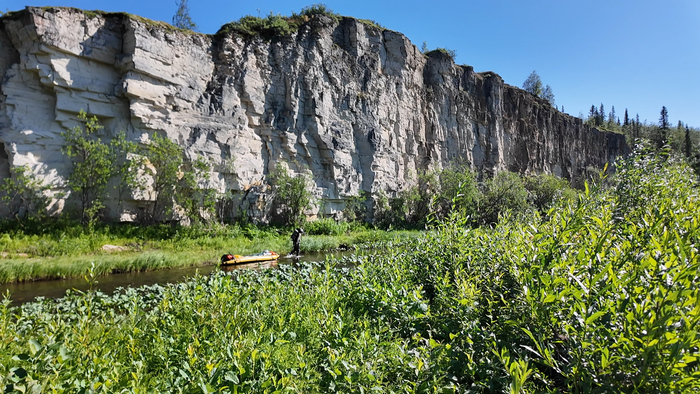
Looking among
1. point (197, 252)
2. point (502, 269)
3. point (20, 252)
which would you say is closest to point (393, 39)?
point (197, 252)

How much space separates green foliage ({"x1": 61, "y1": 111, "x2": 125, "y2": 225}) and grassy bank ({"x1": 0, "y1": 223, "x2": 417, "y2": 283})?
6.01ft

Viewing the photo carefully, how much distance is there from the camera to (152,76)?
77.6ft

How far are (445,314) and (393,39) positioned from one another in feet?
140

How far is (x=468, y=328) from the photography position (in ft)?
10.6

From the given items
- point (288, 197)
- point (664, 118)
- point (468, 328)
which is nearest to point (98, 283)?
point (468, 328)

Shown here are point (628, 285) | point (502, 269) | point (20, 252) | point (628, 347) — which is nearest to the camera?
point (628, 347)

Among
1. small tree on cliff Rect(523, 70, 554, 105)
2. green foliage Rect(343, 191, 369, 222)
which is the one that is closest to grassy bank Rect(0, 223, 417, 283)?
green foliage Rect(343, 191, 369, 222)

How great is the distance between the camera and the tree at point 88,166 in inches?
774

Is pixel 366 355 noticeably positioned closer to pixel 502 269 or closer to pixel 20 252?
pixel 502 269

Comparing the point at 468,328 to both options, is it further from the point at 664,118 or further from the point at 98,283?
the point at 664,118

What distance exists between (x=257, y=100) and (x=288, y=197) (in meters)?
→ 9.07

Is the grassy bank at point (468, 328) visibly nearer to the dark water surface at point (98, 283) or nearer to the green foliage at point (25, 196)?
the dark water surface at point (98, 283)

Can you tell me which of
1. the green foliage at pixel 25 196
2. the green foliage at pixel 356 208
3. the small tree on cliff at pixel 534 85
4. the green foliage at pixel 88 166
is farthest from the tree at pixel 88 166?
the small tree on cliff at pixel 534 85

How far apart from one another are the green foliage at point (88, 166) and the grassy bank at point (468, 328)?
63.3 ft
